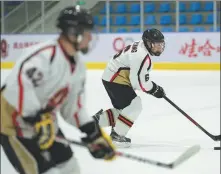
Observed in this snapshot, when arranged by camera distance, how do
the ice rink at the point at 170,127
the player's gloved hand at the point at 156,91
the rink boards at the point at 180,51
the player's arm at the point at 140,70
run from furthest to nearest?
the rink boards at the point at 180,51 → the player's gloved hand at the point at 156,91 → the player's arm at the point at 140,70 → the ice rink at the point at 170,127

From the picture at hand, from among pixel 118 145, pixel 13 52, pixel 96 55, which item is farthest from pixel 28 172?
pixel 13 52

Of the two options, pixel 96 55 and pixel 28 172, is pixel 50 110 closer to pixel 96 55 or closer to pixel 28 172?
pixel 28 172

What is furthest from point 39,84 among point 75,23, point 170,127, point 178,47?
point 178,47

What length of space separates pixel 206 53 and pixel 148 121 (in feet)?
7.68

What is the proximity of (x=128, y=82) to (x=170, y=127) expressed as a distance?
0.76 metres

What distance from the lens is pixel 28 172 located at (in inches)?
75.0

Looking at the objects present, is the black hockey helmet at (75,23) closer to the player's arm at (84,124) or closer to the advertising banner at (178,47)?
the player's arm at (84,124)

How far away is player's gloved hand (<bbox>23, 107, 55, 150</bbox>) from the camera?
177 cm

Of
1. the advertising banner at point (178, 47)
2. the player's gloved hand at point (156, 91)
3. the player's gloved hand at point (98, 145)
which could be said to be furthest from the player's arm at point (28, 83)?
the advertising banner at point (178, 47)

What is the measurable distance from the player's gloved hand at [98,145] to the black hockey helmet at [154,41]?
135 centimetres

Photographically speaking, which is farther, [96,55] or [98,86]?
[96,55]

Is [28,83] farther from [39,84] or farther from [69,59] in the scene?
[69,59]

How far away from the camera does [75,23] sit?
1811mm

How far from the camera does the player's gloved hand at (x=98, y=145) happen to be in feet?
6.29
